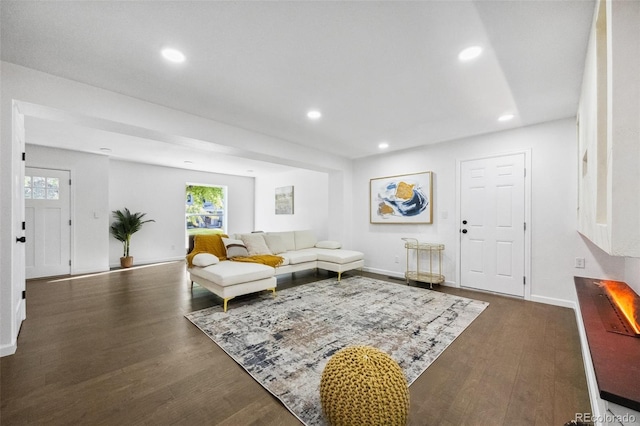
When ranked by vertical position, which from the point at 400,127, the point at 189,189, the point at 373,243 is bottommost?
the point at 373,243

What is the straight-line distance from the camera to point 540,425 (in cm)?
147

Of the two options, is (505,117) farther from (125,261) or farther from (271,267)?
(125,261)

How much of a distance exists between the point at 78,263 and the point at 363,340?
5736 mm

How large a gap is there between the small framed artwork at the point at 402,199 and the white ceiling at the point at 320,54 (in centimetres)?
149

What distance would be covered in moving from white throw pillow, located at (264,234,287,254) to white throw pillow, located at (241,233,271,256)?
18 cm

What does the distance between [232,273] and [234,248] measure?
1.09 meters

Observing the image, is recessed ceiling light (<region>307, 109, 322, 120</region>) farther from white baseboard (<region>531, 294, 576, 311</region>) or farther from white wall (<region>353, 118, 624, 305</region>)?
white baseboard (<region>531, 294, 576, 311</region>)

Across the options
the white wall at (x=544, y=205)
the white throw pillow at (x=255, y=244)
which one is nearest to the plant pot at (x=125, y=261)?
→ the white throw pillow at (x=255, y=244)

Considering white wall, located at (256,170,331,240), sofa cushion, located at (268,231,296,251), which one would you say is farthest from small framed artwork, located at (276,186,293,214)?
sofa cushion, located at (268,231,296,251)

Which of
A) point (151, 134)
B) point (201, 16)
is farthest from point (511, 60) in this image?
point (151, 134)

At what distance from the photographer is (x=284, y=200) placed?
24.3 ft

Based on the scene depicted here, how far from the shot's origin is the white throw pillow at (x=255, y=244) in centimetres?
455

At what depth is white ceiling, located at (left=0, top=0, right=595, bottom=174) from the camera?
5.23 feet

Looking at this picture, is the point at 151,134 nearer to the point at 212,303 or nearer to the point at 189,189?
the point at 212,303
